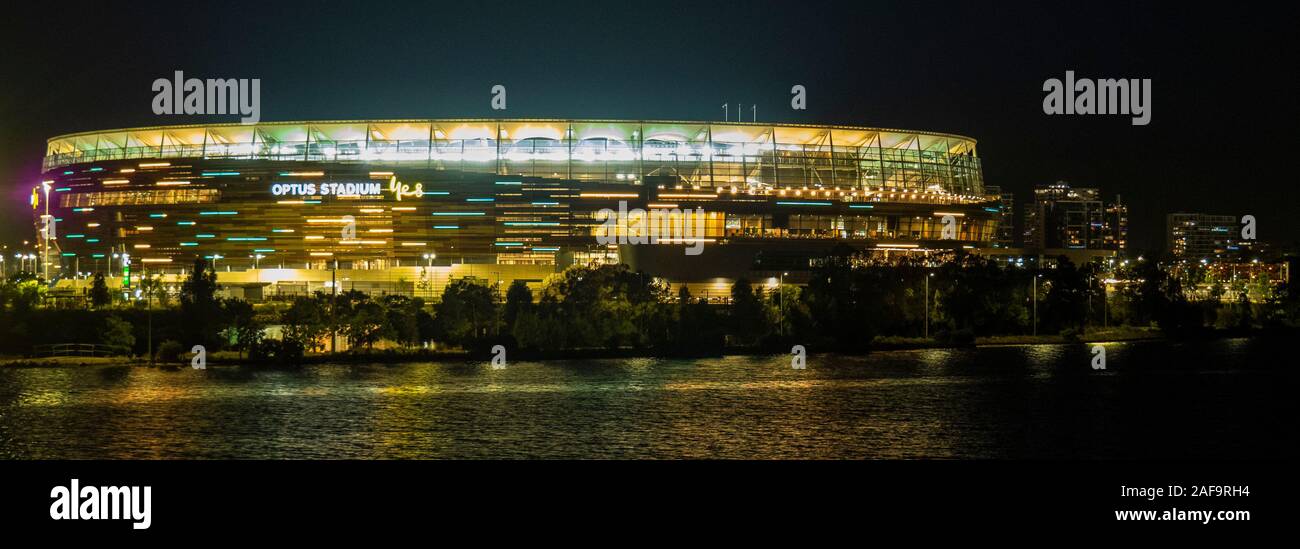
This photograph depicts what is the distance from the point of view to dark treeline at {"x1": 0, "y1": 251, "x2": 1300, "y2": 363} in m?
43.2

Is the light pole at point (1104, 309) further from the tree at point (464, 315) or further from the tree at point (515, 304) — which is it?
the tree at point (464, 315)

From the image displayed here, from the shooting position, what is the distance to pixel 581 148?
307ft

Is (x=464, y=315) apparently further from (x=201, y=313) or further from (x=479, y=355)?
(x=201, y=313)

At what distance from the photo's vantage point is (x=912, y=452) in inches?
898

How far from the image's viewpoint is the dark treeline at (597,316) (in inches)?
1700

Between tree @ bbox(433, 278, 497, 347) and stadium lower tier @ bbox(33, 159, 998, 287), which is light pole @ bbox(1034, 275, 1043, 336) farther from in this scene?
stadium lower tier @ bbox(33, 159, 998, 287)

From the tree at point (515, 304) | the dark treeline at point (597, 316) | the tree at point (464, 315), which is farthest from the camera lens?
the tree at point (515, 304)

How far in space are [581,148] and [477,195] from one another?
9.70 m

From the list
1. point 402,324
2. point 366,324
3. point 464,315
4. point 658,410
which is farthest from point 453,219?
point 658,410

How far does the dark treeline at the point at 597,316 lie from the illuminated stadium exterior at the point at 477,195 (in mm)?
34758

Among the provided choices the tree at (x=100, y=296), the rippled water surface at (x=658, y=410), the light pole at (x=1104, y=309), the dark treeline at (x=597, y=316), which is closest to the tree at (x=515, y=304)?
the dark treeline at (x=597, y=316)

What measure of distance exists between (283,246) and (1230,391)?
78.9 meters
